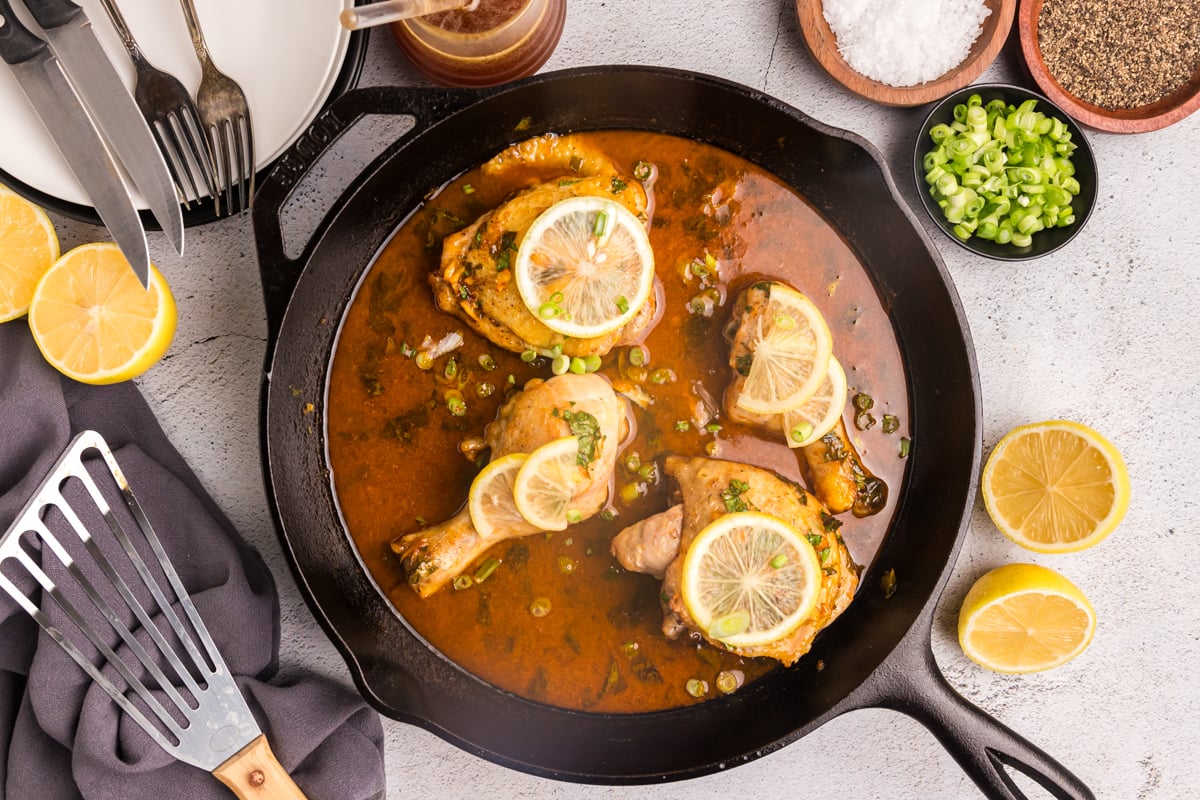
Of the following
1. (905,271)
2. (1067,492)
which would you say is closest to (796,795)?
(1067,492)

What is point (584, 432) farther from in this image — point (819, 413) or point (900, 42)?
point (900, 42)

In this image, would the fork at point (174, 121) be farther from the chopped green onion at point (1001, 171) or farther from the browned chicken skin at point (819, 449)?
the chopped green onion at point (1001, 171)

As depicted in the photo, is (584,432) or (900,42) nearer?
(584,432)

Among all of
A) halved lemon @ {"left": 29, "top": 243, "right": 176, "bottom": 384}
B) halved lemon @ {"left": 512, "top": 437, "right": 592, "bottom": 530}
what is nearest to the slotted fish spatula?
halved lemon @ {"left": 29, "top": 243, "right": 176, "bottom": 384}

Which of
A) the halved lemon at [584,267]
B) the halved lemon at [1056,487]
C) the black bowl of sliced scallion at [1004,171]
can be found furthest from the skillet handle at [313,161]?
the halved lemon at [1056,487]

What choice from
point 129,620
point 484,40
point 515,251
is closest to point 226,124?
A: point 484,40

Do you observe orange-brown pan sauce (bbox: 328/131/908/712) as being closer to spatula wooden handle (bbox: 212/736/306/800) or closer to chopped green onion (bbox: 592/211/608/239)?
chopped green onion (bbox: 592/211/608/239)
